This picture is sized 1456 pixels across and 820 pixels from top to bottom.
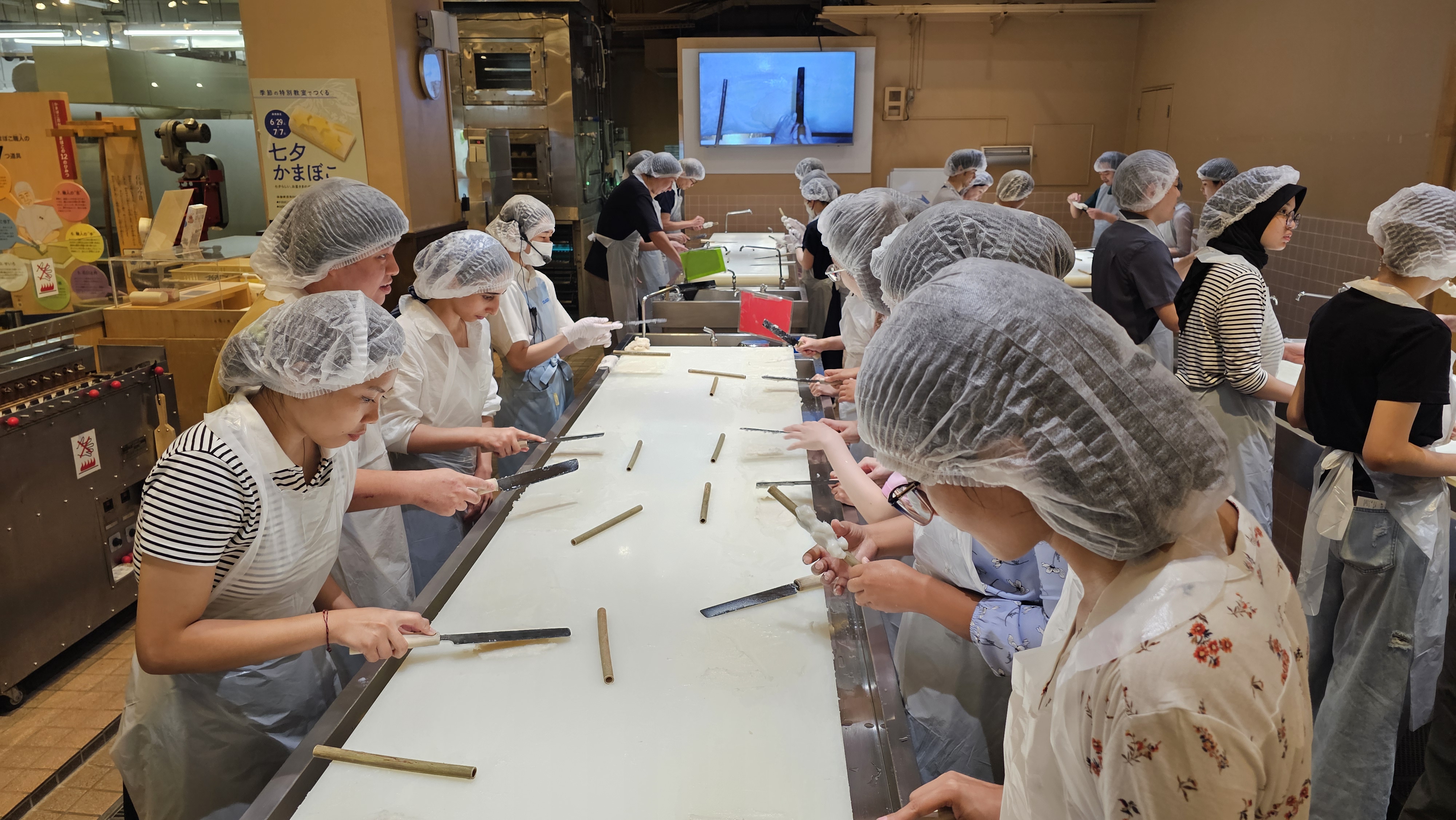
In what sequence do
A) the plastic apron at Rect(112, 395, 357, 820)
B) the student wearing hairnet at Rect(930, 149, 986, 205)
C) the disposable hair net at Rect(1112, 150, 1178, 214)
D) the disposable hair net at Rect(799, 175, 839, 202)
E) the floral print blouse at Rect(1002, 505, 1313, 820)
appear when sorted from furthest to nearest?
the student wearing hairnet at Rect(930, 149, 986, 205) < the disposable hair net at Rect(799, 175, 839, 202) < the disposable hair net at Rect(1112, 150, 1178, 214) < the plastic apron at Rect(112, 395, 357, 820) < the floral print blouse at Rect(1002, 505, 1313, 820)

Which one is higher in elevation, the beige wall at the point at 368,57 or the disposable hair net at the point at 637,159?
the beige wall at the point at 368,57

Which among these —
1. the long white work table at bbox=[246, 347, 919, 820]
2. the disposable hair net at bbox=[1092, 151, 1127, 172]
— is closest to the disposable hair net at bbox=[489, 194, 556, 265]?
the long white work table at bbox=[246, 347, 919, 820]

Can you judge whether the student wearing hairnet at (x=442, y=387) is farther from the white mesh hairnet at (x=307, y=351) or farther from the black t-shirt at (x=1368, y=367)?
the black t-shirt at (x=1368, y=367)

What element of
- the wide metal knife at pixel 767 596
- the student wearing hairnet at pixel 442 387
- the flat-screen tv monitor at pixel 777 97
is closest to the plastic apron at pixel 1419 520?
the wide metal knife at pixel 767 596

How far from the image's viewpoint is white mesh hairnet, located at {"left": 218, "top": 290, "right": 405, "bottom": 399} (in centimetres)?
138

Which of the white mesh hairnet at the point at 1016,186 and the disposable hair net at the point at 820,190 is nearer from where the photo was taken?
the disposable hair net at the point at 820,190

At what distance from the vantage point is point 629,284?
6.18 metres

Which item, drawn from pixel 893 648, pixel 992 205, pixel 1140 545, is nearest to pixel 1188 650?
pixel 1140 545

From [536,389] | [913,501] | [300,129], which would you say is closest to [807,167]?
[300,129]

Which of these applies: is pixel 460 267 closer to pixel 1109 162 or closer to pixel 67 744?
pixel 67 744

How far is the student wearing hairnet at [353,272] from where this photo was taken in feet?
6.61

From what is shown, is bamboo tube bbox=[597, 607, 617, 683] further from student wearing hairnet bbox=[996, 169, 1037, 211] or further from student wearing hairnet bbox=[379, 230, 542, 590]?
student wearing hairnet bbox=[996, 169, 1037, 211]

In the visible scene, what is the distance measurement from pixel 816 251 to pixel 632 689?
3148mm

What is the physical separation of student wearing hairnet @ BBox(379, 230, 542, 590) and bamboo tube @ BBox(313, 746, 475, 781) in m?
1.13
